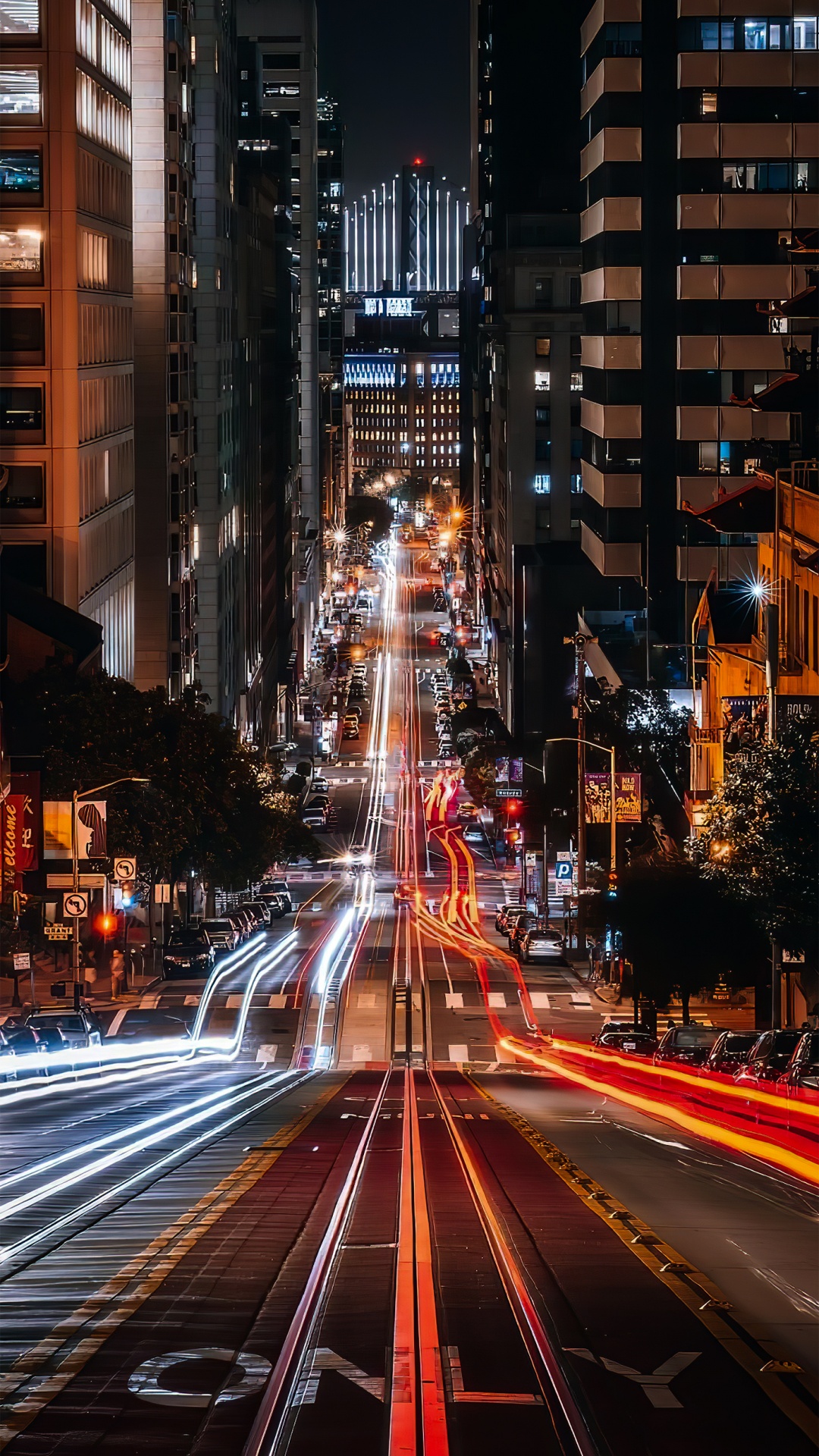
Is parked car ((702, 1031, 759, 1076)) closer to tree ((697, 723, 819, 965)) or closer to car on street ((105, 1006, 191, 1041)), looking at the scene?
tree ((697, 723, 819, 965))

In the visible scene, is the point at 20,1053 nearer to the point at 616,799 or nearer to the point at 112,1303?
the point at 112,1303

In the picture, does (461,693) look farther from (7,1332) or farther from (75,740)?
(7,1332)

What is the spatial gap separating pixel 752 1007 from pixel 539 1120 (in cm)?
3531

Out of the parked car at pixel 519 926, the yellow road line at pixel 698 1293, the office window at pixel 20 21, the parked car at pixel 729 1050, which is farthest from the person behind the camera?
the parked car at pixel 519 926

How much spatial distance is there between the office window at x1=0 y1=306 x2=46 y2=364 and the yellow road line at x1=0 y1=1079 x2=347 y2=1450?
6021 cm

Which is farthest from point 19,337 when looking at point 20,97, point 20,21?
point 20,21

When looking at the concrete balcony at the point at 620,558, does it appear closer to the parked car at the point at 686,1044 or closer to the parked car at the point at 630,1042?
the parked car at the point at 630,1042

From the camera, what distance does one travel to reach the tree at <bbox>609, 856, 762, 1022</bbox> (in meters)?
53.8

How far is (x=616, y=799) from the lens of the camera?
67.6 m

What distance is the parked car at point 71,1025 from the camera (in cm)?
4684

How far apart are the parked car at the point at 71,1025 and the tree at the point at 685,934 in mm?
15435

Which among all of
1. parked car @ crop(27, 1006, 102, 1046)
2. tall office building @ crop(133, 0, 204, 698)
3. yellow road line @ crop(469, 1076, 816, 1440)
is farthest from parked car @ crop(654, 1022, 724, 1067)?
tall office building @ crop(133, 0, 204, 698)

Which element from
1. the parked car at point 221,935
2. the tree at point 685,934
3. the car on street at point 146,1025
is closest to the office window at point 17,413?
the parked car at point 221,935

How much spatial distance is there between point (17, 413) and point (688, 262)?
3623 centimetres
